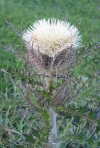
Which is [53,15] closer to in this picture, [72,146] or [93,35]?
[93,35]

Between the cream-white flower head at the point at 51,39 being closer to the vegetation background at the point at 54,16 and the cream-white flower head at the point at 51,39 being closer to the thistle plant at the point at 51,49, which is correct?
the thistle plant at the point at 51,49

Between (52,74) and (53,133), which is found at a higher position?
(52,74)

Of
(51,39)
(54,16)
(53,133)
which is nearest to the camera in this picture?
(51,39)

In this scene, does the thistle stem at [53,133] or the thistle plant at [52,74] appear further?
the thistle stem at [53,133]

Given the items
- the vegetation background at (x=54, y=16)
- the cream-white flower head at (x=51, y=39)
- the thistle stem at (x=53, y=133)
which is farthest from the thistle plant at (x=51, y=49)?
the vegetation background at (x=54, y=16)

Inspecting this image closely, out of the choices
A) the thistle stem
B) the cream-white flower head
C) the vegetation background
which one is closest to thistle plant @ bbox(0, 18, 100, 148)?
the cream-white flower head

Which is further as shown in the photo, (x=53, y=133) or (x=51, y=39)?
(x=53, y=133)

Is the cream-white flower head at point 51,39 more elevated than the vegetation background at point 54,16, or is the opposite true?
the vegetation background at point 54,16

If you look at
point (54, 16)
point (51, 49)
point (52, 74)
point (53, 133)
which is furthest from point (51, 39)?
point (54, 16)

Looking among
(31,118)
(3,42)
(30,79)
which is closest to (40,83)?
(30,79)

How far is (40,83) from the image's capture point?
1679 mm

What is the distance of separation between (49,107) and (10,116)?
1.20 metres

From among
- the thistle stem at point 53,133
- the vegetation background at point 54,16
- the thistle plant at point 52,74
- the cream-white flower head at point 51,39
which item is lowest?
the thistle stem at point 53,133

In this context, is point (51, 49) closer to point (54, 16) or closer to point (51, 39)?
point (51, 39)
